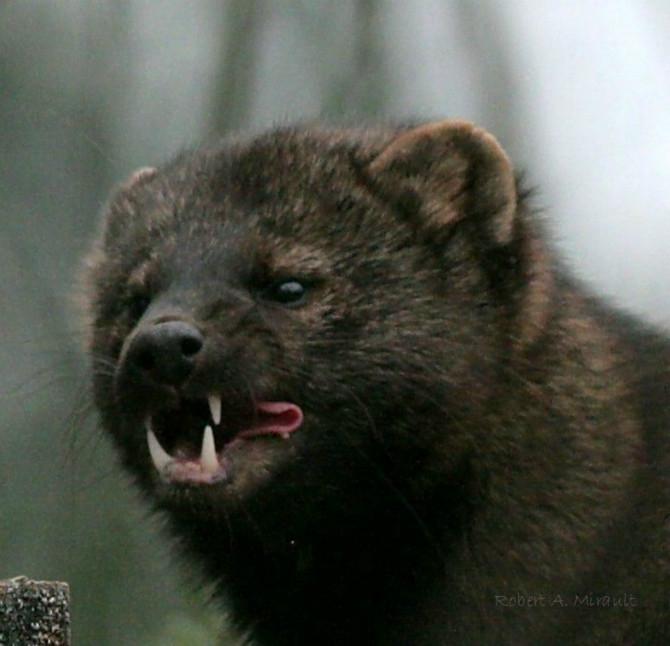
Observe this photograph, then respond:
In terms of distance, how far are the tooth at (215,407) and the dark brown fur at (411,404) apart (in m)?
0.05

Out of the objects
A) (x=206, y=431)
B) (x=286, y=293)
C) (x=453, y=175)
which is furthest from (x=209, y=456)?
(x=453, y=175)

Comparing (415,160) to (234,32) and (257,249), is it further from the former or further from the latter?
(234,32)

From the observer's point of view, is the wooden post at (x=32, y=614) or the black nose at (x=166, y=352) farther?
the black nose at (x=166, y=352)

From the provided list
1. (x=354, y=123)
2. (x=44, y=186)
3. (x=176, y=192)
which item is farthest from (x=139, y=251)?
(x=44, y=186)

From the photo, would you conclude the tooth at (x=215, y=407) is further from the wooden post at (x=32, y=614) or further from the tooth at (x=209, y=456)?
the wooden post at (x=32, y=614)

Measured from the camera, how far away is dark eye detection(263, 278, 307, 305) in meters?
5.18

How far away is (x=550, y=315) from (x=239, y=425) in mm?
1054

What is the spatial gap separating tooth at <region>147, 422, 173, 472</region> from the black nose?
0.23 m

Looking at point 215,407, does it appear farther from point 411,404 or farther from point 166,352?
point 411,404

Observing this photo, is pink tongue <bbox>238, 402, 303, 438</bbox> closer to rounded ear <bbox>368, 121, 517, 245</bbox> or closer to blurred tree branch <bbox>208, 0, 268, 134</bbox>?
rounded ear <bbox>368, 121, 517, 245</bbox>

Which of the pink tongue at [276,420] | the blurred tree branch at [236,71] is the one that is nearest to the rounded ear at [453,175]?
the pink tongue at [276,420]

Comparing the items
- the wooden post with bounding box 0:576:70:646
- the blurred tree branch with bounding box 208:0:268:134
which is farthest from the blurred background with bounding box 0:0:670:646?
the wooden post with bounding box 0:576:70:646

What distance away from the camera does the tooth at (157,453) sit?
495 cm

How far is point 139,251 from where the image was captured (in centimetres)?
555
